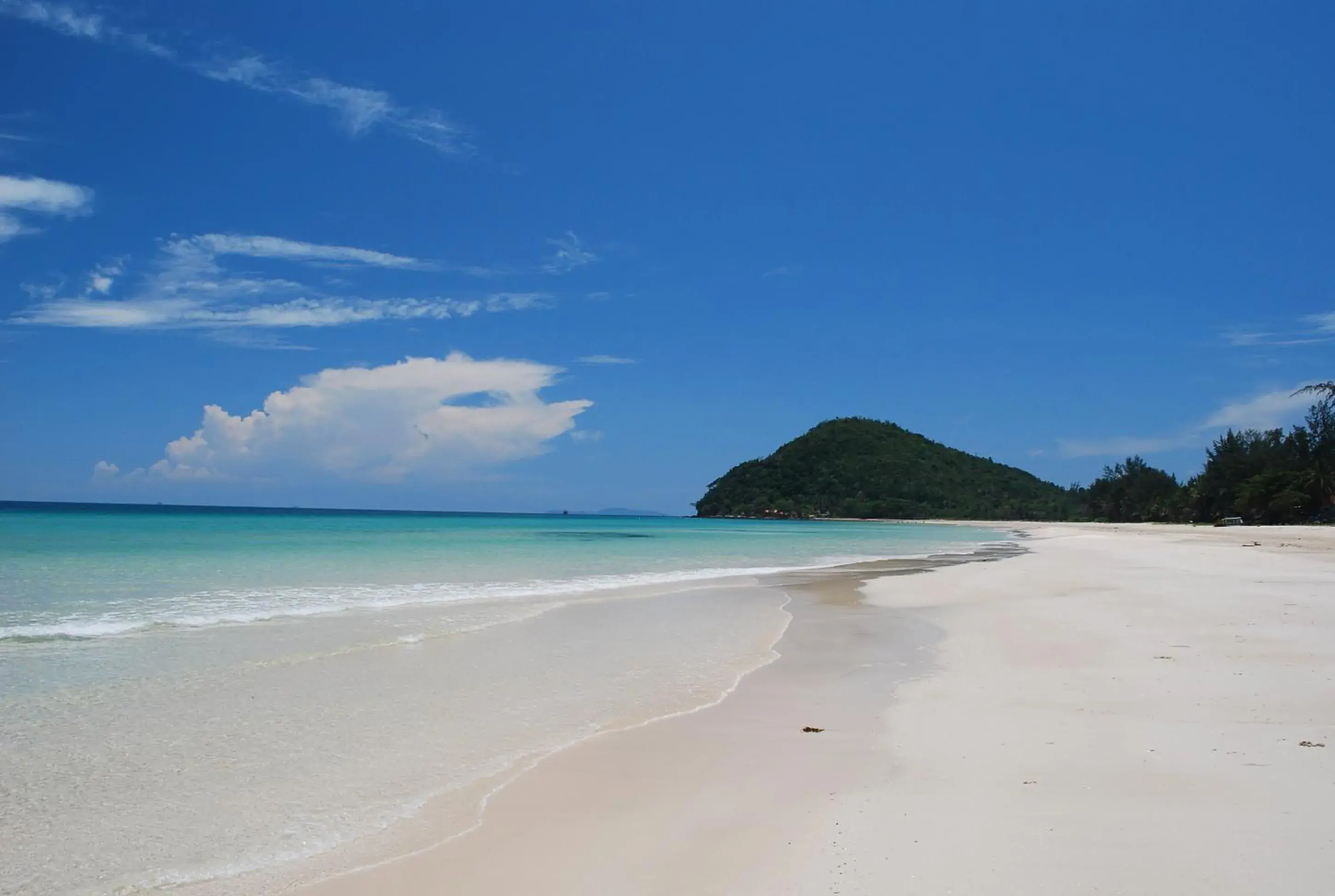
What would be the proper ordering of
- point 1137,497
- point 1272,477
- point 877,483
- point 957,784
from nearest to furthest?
point 957,784 < point 1272,477 < point 1137,497 < point 877,483

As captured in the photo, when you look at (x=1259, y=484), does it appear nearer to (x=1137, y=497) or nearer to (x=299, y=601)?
(x=1137, y=497)

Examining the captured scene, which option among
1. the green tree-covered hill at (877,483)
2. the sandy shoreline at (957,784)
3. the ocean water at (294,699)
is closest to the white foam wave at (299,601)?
the ocean water at (294,699)

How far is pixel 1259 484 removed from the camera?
58344mm

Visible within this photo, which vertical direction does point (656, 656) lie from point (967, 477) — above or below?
below

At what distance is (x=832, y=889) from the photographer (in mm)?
3658

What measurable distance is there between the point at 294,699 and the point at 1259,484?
68856 mm

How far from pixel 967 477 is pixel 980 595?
149 metres

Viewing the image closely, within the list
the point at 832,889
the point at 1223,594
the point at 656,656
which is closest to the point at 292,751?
the point at 832,889

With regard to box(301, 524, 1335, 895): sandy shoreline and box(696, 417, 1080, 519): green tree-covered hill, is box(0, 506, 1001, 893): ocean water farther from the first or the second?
box(696, 417, 1080, 519): green tree-covered hill

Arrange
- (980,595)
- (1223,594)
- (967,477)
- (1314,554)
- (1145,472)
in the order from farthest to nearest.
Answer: (967,477) → (1145,472) → (1314,554) → (980,595) → (1223,594)

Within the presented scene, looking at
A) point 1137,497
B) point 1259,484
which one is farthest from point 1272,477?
point 1137,497

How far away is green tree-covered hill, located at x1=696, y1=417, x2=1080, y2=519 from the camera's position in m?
142

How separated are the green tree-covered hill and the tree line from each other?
35.8m

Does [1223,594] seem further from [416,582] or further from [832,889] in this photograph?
[416,582]
